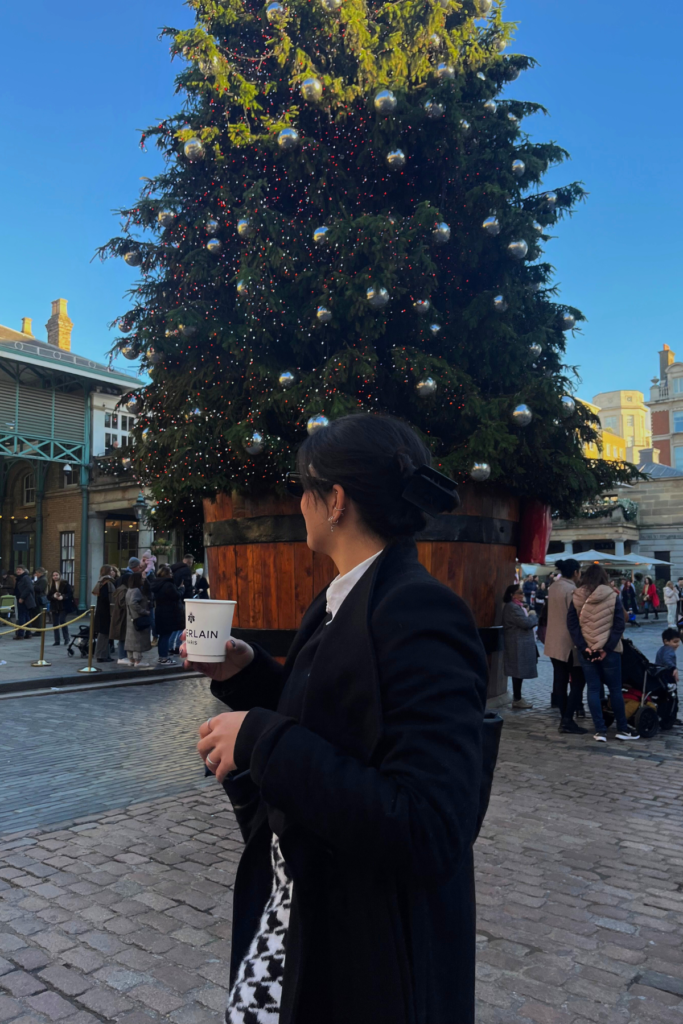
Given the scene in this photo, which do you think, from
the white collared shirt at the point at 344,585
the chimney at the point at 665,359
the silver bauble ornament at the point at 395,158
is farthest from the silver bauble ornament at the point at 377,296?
the chimney at the point at 665,359

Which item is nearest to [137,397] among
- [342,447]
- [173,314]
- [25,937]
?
[173,314]

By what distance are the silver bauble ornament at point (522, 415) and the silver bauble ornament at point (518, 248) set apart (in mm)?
1788

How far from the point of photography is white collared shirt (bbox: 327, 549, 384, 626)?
1.48 meters

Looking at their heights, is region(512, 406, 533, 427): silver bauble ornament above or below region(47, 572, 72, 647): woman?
above

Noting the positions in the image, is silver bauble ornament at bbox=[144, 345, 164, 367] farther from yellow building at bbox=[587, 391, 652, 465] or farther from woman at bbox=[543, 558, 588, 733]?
→ yellow building at bbox=[587, 391, 652, 465]

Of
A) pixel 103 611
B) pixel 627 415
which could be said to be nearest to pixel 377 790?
pixel 103 611

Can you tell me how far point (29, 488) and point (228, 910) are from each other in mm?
34004

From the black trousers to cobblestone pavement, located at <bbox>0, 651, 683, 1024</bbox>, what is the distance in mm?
2079

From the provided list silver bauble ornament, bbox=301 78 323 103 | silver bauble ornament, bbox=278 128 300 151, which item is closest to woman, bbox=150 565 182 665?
silver bauble ornament, bbox=278 128 300 151

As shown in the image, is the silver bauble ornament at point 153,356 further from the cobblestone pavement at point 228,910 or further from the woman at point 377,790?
the woman at point 377,790

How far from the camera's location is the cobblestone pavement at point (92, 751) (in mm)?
5348

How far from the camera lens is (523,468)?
8008mm

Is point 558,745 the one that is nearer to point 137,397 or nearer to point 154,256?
point 137,397

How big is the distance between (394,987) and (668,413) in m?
64.5
